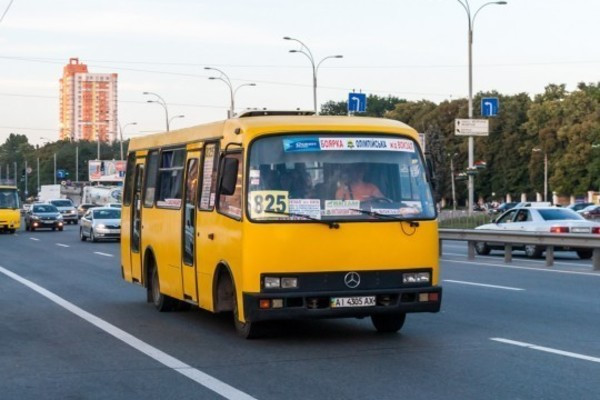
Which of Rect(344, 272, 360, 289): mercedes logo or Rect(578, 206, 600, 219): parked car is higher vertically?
Rect(344, 272, 360, 289): mercedes logo

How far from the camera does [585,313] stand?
14.9 meters

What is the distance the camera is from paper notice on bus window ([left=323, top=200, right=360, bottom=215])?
1159 cm

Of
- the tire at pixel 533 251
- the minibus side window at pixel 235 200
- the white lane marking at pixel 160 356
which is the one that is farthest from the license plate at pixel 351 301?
the tire at pixel 533 251

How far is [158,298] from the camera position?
1544cm

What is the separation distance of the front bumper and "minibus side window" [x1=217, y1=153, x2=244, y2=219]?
3.01 ft

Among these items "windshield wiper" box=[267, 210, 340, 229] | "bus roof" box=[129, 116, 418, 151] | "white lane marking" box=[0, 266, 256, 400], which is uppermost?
"bus roof" box=[129, 116, 418, 151]

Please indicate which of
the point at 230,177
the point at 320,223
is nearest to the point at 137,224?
the point at 230,177

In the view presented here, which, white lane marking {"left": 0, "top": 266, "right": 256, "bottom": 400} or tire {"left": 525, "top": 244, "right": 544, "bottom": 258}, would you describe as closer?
white lane marking {"left": 0, "top": 266, "right": 256, "bottom": 400}

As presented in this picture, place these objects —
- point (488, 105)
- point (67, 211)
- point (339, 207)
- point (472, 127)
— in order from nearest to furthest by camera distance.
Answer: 1. point (339, 207)
2. point (472, 127)
3. point (488, 105)
4. point (67, 211)

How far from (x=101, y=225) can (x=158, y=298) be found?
2822 centimetres

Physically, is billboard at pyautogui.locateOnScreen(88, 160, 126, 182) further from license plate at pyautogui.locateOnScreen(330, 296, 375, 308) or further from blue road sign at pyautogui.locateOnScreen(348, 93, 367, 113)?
license plate at pyautogui.locateOnScreen(330, 296, 375, 308)

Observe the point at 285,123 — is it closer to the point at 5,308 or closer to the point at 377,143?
the point at 377,143

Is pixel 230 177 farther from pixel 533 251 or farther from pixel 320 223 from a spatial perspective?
pixel 533 251

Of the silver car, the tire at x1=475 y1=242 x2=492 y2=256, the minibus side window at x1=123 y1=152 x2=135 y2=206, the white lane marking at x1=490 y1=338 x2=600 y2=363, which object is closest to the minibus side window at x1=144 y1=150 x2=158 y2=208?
the minibus side window at x1=123 y1=152 x2=135 y2=206
